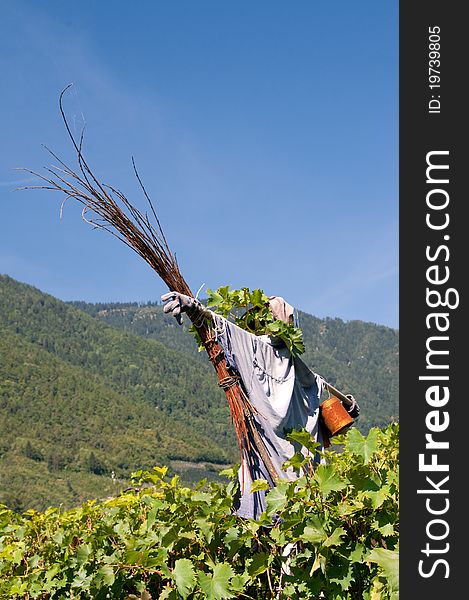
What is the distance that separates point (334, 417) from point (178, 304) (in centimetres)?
99

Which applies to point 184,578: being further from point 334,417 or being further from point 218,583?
point 334,417

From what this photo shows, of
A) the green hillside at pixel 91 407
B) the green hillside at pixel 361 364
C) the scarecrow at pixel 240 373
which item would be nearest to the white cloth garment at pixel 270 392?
the scarecrow at pixel 240 373

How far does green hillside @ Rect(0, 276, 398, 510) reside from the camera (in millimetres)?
70625

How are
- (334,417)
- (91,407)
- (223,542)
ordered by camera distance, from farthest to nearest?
(91,407)
(334,417)
(223,542)

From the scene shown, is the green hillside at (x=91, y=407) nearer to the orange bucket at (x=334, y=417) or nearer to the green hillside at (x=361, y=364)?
the green hillside at (x=361, y=364)

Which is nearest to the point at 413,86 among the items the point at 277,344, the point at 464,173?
the point at 464,173

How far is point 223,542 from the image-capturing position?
108 inches

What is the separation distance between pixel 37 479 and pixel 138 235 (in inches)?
2599

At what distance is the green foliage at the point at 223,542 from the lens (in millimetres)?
2176

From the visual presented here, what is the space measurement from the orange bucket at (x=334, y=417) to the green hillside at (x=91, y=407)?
2620cm

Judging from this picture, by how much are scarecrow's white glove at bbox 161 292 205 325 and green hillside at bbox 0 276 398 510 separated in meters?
26.6

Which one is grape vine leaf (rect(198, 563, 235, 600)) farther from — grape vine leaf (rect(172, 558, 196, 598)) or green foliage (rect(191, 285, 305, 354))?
green foliage (rect(191, 285, 305, 354))

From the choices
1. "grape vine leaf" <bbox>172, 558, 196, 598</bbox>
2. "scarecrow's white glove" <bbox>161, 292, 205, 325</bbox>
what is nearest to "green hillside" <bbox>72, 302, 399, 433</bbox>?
"scarecrow's white glove" <bbox>161, 292, 205, 325</bbox>

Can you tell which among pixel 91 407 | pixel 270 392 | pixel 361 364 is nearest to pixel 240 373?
pixel 270 392
